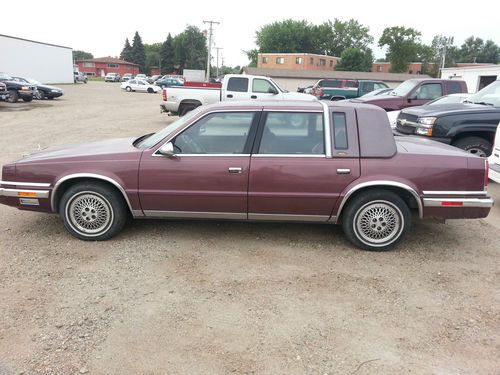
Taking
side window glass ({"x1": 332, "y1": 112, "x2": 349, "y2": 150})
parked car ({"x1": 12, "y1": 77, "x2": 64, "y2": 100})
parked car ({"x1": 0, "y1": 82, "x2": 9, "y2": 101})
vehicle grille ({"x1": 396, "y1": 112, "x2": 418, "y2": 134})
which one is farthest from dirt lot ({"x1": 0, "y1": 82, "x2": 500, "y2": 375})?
parked car ({"x1": 12, "y1": 77, "x2": 64, "y2": 100})

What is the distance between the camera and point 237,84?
47.9 ft

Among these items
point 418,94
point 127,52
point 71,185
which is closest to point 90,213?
point 71,185

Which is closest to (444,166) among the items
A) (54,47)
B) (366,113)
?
(366,113)

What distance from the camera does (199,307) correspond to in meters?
3.51

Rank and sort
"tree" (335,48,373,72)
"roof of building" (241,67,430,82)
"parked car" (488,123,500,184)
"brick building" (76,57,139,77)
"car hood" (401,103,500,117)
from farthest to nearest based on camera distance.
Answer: "brick building" (76,57,139,77) < "tree" (335,48,373,72) < "roof of building" (241,67,430,82) < "car hood" (401,103,500,117) < "parked car" (488,123,500,184)

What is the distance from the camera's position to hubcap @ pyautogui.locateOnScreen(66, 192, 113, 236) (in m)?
4.66

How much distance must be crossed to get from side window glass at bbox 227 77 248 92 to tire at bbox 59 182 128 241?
10498mm

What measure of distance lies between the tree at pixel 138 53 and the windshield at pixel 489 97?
111728 mm

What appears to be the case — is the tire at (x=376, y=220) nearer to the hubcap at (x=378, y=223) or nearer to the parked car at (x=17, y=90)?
the hubcap at (x=378, y=223)

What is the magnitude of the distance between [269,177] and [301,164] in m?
0.36

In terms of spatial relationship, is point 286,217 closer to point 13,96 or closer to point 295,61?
point 13,96

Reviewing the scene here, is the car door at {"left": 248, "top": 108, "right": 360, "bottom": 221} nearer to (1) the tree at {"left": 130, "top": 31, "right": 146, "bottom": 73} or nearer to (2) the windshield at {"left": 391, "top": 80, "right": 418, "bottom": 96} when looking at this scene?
(2) the windshield at {"left": 391, "top": 80, "right": 418, "bottom": 96}

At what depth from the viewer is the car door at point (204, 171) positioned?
4.52 m

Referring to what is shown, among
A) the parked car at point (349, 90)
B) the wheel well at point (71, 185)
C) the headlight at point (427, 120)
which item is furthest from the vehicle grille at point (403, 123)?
the parked car at point (349, 90)
